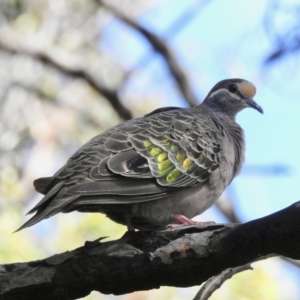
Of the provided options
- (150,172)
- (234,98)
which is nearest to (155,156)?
(150,172)

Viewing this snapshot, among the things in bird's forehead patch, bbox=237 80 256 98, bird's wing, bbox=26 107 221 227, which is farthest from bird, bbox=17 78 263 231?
bird's forehead patch, bbox=237 80 256 98

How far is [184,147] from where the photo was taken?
4684 millimetres

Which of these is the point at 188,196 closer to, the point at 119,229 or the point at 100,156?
the point at 100,156

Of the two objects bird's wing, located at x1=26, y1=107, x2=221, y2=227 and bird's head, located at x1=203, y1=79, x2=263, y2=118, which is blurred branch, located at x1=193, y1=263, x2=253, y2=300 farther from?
bird's head, located at x1=203, y1=79, x2=263, y2=118

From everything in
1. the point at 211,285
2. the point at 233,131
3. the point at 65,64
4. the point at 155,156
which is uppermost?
the point at 65,64

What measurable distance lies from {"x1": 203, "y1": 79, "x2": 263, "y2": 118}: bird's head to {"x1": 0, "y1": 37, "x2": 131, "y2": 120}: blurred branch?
1.64 meters

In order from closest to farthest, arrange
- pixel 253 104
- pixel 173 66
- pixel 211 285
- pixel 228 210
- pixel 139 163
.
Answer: pixel 211 285, pixel 139 163, pixel 253 104, pixel 228 210, pixel 173 66

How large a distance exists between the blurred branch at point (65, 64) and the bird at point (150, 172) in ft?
6.84

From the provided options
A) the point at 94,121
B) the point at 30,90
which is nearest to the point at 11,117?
the point at 30,90

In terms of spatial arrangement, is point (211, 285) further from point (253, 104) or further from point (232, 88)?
point (232, 88)

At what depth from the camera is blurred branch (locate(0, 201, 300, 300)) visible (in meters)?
3.17

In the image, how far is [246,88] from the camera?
18.5ft

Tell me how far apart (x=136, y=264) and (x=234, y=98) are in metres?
2.55

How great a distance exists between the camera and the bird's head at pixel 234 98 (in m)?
5.64
